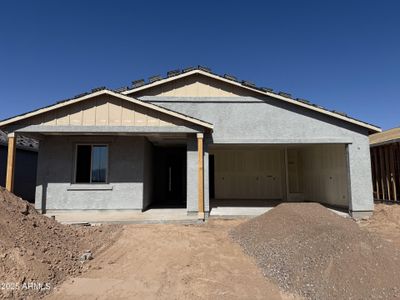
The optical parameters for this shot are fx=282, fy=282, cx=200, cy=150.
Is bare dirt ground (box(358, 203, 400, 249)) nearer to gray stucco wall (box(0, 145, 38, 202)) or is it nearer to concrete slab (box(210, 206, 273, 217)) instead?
concrete slab (box(210, 206, 273, 217))

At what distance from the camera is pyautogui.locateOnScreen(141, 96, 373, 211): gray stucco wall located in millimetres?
10172

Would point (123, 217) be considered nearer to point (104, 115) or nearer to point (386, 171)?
point (104, 115)

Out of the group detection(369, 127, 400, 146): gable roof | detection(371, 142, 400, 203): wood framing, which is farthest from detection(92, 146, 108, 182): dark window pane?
detection(371, 142, 400, 203): wood framing

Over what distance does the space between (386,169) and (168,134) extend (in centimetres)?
959

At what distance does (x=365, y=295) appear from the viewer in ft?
12.2

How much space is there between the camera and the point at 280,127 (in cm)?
1058

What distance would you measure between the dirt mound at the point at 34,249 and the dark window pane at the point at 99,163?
3.48 meters

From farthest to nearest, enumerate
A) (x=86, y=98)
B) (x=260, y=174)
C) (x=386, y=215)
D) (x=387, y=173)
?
(x=260, y=174)
(x=387, y=173)
(x=386, y=215)
(x=86, y=98)

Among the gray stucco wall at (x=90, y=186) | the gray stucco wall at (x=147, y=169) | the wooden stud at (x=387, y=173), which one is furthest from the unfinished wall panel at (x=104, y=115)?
the wooden stud at (x=387, y=173)

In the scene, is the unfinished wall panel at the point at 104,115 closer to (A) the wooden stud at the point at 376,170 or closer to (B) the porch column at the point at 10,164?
(B) the porch column at the point at 10,164

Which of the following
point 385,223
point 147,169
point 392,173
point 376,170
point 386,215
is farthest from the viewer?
point 376,170

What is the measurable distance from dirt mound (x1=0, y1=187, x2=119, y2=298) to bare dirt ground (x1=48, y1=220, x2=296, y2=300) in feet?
1.00

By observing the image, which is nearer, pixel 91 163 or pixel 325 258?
pixel 325 258

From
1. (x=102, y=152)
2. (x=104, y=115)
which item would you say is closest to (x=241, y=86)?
(x=104, y=115)
